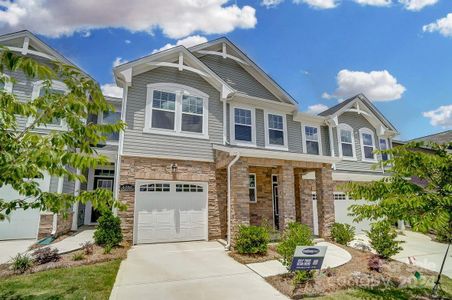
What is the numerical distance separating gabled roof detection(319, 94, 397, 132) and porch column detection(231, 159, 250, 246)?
845 cm

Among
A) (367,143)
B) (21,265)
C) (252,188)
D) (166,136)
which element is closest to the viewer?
(21,265)

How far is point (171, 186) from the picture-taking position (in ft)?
32.5

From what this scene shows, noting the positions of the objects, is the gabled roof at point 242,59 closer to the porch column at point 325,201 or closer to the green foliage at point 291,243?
the porch column at point 325,201

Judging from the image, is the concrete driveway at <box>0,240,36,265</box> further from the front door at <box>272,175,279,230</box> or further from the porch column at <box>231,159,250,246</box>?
the front door at <box>272,175,279,230</box>

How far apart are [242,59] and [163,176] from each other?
766 cm

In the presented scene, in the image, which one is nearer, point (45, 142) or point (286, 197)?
point (45, 142)

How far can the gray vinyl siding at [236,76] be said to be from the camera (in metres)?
12.8

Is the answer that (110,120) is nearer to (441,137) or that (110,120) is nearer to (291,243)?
(291,243)

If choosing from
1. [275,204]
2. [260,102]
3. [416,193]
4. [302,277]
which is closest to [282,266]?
[302,277]

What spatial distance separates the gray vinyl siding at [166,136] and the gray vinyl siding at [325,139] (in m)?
6.98

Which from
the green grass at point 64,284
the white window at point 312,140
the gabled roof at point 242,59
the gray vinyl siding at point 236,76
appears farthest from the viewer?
the white window at point 312,140

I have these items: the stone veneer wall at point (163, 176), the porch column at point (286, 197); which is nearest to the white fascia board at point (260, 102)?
the stone veneer wall at point (163, 176)

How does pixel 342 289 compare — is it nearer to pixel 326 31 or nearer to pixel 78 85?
pixel 78 85

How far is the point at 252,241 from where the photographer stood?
7.90 metres
